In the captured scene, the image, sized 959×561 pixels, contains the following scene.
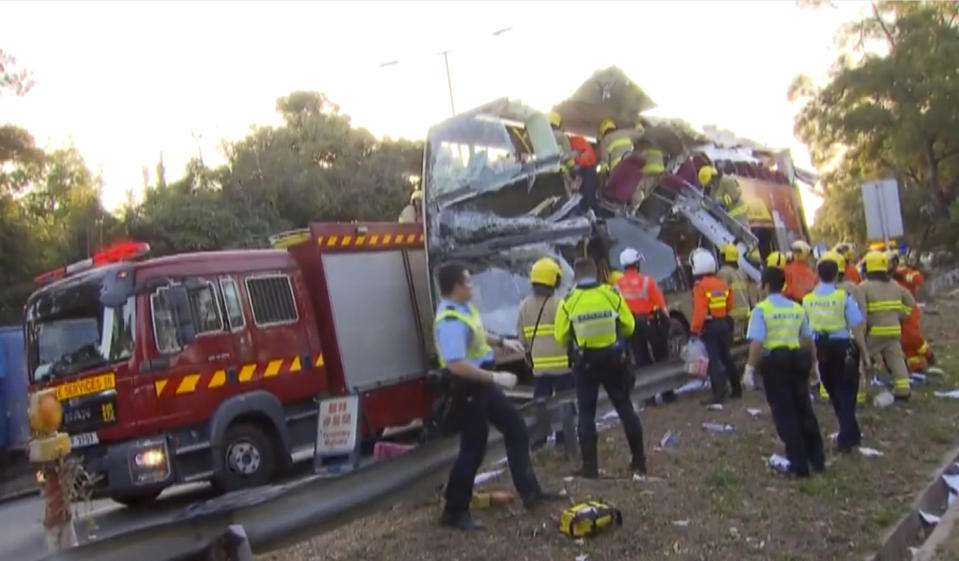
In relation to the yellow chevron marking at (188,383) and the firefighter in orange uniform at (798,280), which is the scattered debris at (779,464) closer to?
the firefighter in orange uniform at (798,280)

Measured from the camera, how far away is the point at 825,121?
41.8 m

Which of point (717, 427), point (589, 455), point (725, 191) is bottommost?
point (717, 427)

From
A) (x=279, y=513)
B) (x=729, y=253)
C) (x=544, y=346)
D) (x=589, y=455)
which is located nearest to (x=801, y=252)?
(x=729, y=253)

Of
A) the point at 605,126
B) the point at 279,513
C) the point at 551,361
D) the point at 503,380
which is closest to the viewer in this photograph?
the point at 279,513

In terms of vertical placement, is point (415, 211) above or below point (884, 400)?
above

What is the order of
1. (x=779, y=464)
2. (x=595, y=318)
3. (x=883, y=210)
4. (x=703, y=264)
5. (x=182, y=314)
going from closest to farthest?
(x=595, y=318), (x=779, y=464), (x=182, y=314), (x=703, y=264), (x=883, y=210)

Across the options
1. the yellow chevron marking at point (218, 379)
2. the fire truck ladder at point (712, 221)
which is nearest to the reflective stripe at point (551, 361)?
the yellow chevron marking at point (218, 379)

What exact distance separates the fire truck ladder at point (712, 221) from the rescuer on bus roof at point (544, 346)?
18.0 feet

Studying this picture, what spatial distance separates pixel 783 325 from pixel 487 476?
246cm

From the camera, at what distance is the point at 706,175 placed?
588 inches

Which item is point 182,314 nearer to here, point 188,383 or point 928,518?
point 188,383

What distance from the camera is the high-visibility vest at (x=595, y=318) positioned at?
7438 mm

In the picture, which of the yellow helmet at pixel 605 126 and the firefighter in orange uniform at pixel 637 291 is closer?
the firefighter in orange uniform at pixel 637 291

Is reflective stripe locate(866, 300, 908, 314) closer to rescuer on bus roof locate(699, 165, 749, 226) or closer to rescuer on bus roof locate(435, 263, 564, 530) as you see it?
rescuer on bus roof locate(699, 165, 749, 226)
